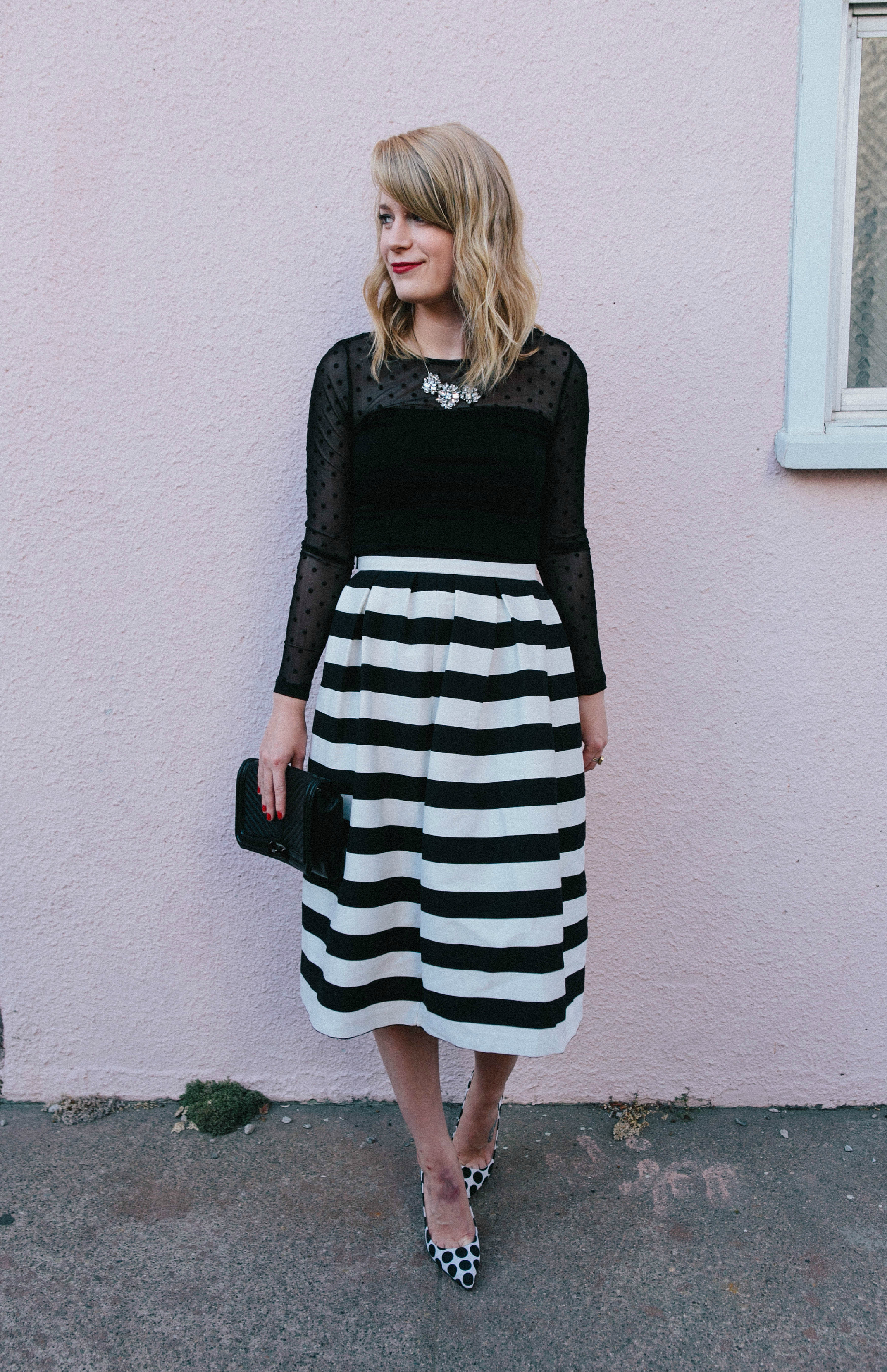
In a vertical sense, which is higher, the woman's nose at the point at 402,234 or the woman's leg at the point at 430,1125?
the woman's nose at the point at 402,234

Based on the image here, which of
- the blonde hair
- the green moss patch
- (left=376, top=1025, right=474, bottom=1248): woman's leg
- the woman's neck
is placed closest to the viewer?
the blonde hair

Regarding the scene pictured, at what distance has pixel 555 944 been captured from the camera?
Result: 1.67 metres

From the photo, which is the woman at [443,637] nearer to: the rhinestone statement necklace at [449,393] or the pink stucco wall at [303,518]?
the rhinestone statement necklace at [449,393]

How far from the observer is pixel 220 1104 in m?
2.32

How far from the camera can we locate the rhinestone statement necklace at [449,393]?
168 centimetres

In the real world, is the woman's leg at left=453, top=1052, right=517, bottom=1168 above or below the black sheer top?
below

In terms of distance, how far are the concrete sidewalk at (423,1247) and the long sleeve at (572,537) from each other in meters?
1.19

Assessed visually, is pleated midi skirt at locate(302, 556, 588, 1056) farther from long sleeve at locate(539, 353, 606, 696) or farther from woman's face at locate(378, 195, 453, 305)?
woman's face at locate(378, 195, 453, 305)

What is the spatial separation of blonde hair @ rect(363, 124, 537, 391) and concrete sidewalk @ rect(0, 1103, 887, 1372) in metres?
1.79

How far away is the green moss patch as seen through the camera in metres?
2.29

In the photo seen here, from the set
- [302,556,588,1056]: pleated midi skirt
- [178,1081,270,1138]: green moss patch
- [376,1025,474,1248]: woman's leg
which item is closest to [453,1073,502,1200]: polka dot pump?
[376,1025,474,1248]: woman's leg

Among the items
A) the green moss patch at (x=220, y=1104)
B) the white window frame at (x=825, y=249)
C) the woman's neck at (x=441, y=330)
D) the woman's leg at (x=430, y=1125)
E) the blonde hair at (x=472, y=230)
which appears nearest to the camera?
the blonde hair at (x=472, y=230)

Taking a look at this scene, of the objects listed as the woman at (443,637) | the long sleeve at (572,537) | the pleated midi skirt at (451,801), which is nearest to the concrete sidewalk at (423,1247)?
the woman at (443,637)

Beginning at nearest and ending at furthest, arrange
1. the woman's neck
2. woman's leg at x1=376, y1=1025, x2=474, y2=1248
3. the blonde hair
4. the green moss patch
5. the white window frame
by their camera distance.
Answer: the blonde hair < the woman's neck < woman's leg at x1=376, y1=1025, x2=474, y2=1248 < the white window frame < the green moss patch
